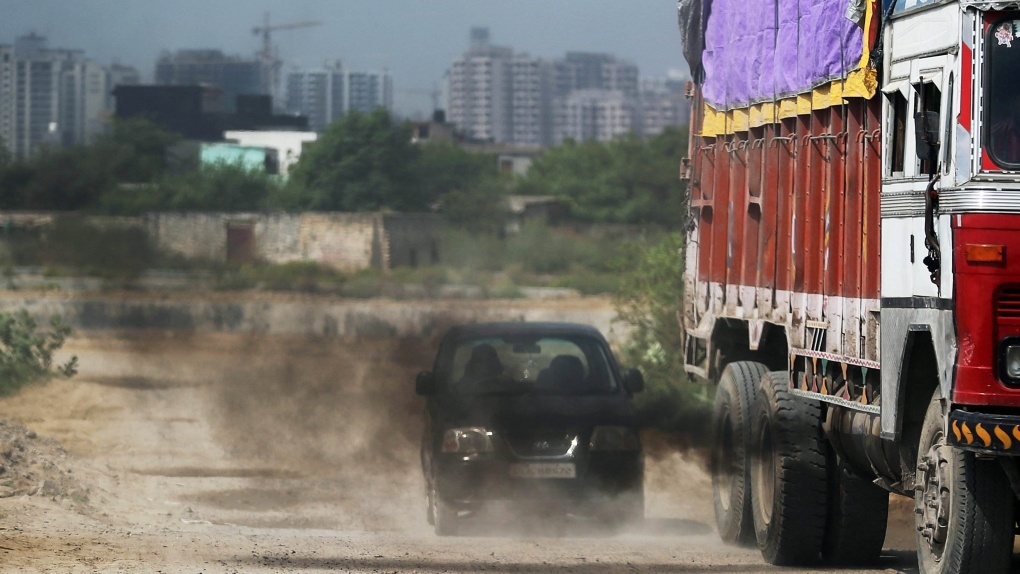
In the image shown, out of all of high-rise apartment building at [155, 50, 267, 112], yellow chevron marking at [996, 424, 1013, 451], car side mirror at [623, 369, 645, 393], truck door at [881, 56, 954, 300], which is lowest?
car side mirror at [623, 369, 645, 393]

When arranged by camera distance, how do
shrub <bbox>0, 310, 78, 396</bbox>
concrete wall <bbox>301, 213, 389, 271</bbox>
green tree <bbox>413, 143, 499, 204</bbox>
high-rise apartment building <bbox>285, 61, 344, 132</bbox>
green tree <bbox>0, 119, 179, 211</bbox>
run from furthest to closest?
1. high-rise apartment building <bbox>285, 61, 344, 132</bbox>
2. green tree <bbox>413, 143, 499, 204</bbox>
3. concrete wall <bbox>301, 213, 389, 271</bbox>
4. green tree <bbox>0, 119, 179, 211</bbox>
5. shrub <bbox>0, 310, 78, 396</bbox>

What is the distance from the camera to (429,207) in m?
64.4

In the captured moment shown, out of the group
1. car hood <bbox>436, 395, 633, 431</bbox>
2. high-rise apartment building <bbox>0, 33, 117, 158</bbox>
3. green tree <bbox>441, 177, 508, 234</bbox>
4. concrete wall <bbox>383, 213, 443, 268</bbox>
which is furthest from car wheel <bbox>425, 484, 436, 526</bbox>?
high-rise apartment building <bbox>0, 33, 117, 158</bbox>

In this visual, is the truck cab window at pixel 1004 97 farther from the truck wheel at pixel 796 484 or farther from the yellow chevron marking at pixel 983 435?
the truck wheel at pixel 796 484

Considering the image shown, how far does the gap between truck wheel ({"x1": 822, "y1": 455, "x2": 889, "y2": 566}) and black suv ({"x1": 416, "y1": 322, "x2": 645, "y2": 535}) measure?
2125mm

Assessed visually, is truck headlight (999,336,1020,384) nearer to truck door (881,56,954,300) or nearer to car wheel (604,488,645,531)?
truck door (881,56,954,300)

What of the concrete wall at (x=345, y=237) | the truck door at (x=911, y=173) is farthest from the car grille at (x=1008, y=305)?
the concrete wall at (x=345, y=237)

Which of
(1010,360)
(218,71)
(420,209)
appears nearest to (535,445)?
(1010,360)

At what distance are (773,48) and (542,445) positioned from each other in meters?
3.44

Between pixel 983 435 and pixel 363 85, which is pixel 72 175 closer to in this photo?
pixel 983 435

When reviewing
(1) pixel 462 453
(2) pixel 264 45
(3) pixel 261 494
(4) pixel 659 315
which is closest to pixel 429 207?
(4) pixel 659 315

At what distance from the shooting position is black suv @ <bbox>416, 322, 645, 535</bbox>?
37.6 feet

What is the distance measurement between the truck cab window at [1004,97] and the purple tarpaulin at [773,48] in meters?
1.70

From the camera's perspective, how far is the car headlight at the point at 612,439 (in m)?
11.5
